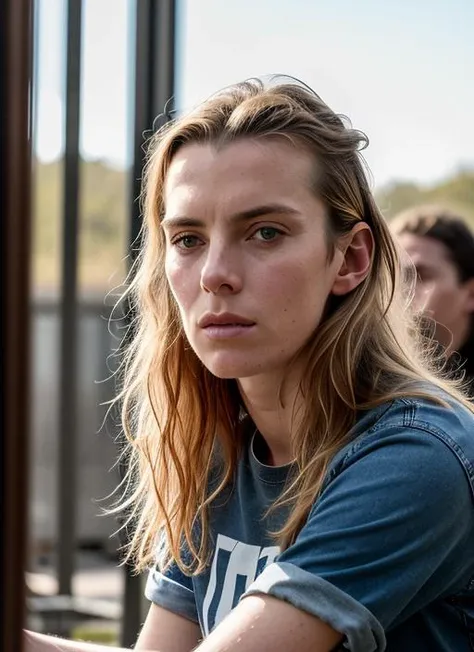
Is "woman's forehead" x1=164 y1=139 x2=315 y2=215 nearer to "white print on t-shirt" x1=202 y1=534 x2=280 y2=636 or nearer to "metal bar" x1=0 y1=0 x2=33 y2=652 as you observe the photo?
"white print on t-shirt" x1=202 y1=534 x2=280 y2=636

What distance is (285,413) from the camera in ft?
4.91

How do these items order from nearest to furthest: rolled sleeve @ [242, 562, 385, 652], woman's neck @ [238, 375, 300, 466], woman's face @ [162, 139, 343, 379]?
rolled sleeve @ [242, 562, 385, 652] < woman's face @ [162, 139, 343, 379] < woman's neck @ [238, 375, 300, 466]

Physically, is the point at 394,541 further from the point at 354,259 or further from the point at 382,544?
the point at 354,259

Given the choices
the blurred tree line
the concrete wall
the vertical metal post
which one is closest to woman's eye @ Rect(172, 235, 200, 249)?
the vertical metal post

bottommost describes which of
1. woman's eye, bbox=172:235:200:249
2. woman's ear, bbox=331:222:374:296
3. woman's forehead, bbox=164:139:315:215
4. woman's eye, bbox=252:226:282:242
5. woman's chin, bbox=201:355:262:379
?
woman's chin, bbox=201:355:262:379

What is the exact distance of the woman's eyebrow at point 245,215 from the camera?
1368mm

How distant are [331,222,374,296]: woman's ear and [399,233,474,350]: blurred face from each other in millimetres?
1576

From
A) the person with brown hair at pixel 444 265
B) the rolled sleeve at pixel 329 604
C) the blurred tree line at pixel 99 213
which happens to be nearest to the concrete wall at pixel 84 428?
the blurred tree line at pixel 99 213

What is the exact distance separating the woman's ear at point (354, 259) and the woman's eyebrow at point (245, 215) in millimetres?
122

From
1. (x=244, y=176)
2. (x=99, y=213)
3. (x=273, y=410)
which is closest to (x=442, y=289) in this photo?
(x=273, y=410)

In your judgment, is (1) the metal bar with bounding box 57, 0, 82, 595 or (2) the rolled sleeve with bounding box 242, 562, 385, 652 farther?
(1) the metal bar with bounding box 57, 0, 82, 595

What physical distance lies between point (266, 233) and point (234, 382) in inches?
13.4

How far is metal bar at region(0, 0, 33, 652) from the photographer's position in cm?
59

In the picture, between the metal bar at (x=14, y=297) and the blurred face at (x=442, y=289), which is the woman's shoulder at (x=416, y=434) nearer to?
the metal bar at (x=14, y=297)
